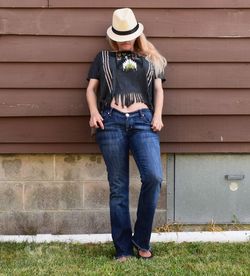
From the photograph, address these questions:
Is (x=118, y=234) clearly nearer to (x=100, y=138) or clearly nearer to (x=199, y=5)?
(x=100, y=138)

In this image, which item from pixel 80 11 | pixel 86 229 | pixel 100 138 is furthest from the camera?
pixel 86 229

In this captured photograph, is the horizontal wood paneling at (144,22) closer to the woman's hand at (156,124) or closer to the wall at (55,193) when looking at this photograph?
A: the woman's hand at (156,124)

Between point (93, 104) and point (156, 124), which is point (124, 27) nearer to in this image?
point (93, 104)

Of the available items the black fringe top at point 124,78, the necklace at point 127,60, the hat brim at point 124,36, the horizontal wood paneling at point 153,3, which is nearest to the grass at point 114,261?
the black fringe top at point 124,78

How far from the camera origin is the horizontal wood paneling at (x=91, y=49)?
177 inches

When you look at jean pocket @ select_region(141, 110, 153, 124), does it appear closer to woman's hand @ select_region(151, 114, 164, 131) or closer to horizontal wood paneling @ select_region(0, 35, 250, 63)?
woman's hand @ select_region(151, 114, 164, 131)

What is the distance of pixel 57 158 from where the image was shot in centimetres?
471

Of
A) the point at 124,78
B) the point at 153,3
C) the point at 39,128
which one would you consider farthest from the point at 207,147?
the point at 39,128

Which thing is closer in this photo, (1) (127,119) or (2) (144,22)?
(1) (127,119)

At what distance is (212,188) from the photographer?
4.78 m

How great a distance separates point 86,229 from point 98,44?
147 centimetres

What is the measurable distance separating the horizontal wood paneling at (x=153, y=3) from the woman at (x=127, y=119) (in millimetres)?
318

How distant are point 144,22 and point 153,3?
16 centimetres

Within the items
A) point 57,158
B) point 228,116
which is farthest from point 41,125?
point 228,116
